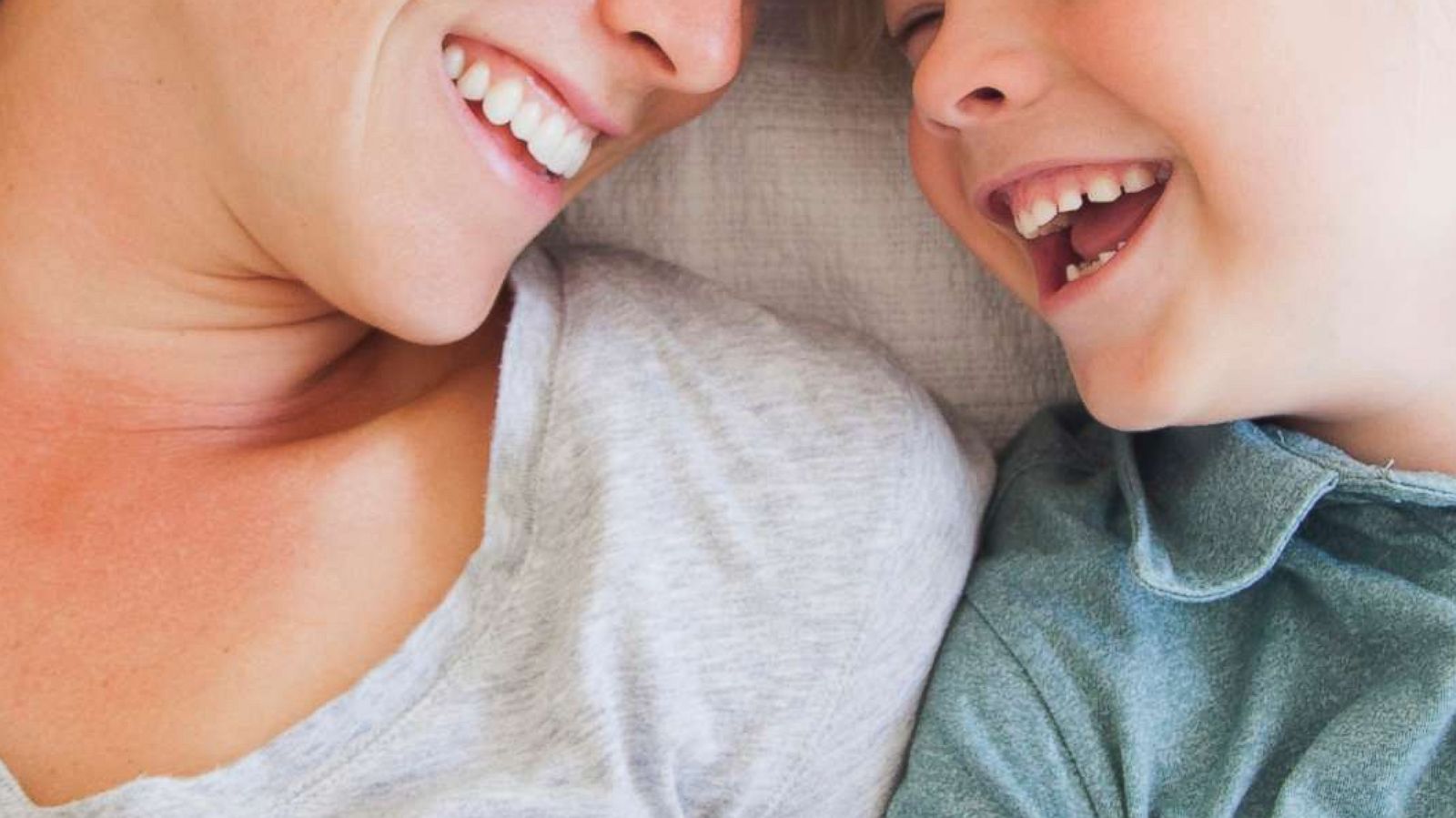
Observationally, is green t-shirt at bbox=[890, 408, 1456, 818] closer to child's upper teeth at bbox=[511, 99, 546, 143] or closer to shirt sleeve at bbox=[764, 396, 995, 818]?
shirt sleeve at bbox=[764, 396, 995, 818]

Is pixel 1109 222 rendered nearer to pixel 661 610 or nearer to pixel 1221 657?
pixel 1221 657

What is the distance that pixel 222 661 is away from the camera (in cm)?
105

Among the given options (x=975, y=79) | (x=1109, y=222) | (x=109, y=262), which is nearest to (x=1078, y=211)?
(x=1109, y=222)

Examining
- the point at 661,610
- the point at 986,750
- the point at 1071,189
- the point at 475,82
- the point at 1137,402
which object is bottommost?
the point at 986,750

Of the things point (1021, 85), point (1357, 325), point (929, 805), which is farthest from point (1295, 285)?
point (929, 805)

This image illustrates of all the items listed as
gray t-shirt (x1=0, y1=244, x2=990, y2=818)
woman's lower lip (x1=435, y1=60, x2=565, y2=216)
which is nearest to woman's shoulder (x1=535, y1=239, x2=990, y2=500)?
gray t-shirt (x1=0, y1=244, x2=990, y2=818)

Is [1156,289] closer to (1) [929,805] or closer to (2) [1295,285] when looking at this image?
(2) [1295,285]

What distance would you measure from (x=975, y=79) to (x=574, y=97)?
29 cm

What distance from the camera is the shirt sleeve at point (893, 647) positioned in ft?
3.63

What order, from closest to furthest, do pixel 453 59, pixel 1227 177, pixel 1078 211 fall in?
pixel 1227 177
pixel 453 59
pixel 1078 211

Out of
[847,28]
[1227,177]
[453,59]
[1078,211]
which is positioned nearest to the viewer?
[1227,177]

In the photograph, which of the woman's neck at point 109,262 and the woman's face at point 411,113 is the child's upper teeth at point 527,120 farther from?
the woman's neck at point 109,262

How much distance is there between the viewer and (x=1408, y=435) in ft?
3.63

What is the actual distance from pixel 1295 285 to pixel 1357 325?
59 mm
